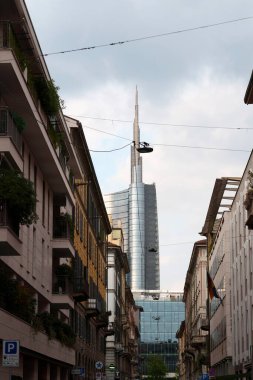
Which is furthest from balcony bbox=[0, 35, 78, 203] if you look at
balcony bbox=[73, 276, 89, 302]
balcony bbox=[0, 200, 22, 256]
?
balcony bbox=[73, 276, 89, 302]

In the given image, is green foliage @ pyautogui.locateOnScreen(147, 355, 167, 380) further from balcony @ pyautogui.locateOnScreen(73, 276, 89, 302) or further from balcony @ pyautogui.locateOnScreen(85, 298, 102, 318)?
balcony @ pyautogui.locateOnScreen(73, 276, 89, 302)

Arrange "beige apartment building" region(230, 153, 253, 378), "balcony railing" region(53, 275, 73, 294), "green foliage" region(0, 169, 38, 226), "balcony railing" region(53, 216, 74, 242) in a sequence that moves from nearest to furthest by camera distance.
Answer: "green foliage" region(0, 169, 38, 226), "balcony railing" region(53, 275, 73, 294), "balcony railing" region(53, 216, 74, 242), "beige apartment building" region(230, 153, 253, 378)

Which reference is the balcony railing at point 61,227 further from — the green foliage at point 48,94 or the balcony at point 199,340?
the balcony at point 199,340

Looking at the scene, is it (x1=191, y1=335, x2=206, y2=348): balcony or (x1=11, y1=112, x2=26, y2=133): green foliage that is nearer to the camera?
(x1=11, y1=112, x2=26, y2=133): green foliage

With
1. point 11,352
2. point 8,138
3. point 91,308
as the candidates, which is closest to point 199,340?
point 91,308

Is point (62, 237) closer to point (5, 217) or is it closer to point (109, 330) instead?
point (5, 217)

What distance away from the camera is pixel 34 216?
27.2 metres

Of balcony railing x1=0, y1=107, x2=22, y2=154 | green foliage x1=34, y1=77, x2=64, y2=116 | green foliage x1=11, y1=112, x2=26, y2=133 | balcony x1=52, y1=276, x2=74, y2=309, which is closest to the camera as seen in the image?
balcony railing x1=0, y1=107, x2=22, y2=154

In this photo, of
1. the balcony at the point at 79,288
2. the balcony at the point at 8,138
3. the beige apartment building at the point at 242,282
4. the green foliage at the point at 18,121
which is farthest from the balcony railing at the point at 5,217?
the beige apartment building at the point at 242,282

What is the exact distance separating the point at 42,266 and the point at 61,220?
4.47 metres

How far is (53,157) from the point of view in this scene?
37094mm

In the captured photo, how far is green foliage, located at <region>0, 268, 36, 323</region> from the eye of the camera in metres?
28.0

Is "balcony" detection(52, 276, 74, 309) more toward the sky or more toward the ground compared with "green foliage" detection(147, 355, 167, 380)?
more toward the sky

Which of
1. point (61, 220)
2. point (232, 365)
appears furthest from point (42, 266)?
point (232, 365)
